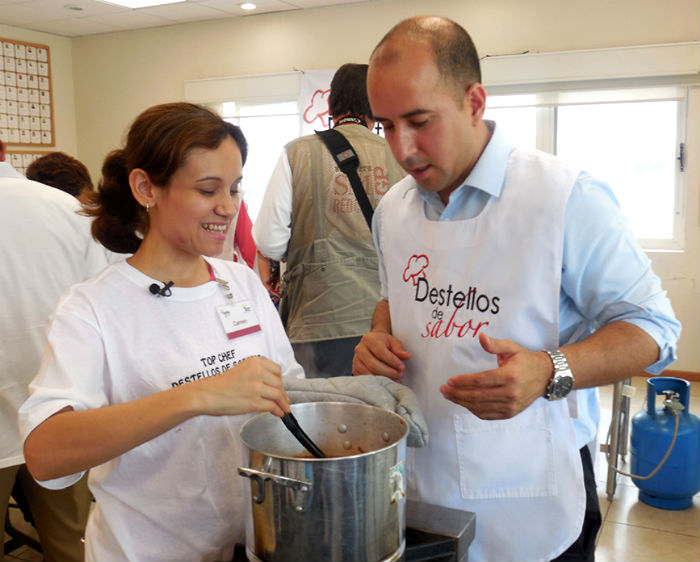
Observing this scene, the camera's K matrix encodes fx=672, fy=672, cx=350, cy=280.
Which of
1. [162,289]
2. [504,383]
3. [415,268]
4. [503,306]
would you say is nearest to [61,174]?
[162,289]

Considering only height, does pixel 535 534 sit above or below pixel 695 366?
above

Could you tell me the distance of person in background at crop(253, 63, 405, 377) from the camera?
91.8 inches

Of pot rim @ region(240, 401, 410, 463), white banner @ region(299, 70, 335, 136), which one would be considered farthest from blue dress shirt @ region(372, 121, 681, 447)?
white banner @ region(299, 70, 335, 136)

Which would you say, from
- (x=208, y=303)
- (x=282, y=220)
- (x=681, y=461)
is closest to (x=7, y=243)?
(x=282, y=220)

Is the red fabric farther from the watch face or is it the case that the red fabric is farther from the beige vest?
the watch face

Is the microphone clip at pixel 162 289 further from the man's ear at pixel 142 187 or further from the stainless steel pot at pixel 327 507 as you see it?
the stainless steel pot at pixel 327 507

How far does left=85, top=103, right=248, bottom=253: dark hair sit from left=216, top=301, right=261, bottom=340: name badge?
0.24 meters

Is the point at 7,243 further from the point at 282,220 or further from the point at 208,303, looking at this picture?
the point at 208,303

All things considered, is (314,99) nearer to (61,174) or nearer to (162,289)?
(61,174)

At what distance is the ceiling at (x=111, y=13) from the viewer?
18.6 feet

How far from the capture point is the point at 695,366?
5.06m

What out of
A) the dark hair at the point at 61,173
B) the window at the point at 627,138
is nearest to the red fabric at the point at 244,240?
the dark hair at the point at 61,173

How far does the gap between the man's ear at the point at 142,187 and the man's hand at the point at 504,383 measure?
69cm

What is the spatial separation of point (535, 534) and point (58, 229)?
1738 mm
